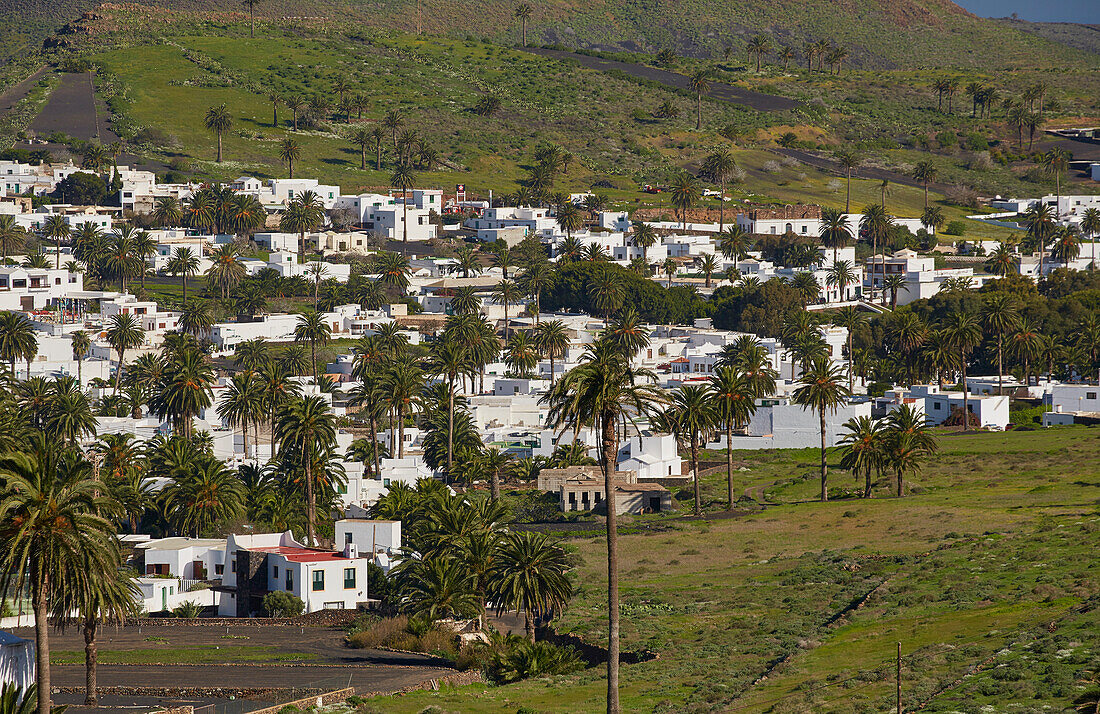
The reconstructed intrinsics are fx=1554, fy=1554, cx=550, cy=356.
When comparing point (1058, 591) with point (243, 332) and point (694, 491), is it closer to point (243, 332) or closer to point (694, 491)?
point (694, 491)

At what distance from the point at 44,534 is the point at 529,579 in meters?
31.4

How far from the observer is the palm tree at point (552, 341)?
174 meters

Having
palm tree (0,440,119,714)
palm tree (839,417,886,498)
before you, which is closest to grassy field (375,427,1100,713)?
palm tree (839,417,886,498)

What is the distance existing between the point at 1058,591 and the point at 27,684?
43.6m

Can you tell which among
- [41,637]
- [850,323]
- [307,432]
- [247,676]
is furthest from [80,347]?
[41,637]

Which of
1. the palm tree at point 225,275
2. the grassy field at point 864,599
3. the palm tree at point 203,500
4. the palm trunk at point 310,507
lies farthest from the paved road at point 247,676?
the palm tree at point 225,275

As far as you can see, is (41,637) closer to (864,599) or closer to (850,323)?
(864,599)

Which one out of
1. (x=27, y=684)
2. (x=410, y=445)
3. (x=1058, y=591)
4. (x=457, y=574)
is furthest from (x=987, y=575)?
(x=410, y=445)

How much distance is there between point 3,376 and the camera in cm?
13700

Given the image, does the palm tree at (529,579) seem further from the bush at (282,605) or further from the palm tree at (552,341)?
the palm tree at (552,341)

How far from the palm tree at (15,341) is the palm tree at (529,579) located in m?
93.0

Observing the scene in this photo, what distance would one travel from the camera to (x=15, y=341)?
513 ft

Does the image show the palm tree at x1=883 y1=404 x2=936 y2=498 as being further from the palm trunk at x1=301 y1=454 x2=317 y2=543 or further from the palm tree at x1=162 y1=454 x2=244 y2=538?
the palm tree at x1=162 y1=454 x2=244 y2=538

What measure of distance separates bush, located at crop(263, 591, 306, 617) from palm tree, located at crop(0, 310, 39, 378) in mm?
76312
